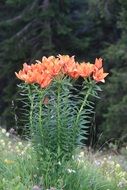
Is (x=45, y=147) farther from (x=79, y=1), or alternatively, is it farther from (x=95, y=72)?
(x=79, y=1)

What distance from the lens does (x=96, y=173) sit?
549 cm

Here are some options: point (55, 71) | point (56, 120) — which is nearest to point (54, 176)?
point (56, 120)

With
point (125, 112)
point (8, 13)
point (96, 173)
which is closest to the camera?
point (96, 173)

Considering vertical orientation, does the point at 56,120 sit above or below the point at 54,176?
above

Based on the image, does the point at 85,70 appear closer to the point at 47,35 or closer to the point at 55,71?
the point at 55,71

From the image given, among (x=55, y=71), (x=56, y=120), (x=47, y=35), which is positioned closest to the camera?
(x=55, y=71)

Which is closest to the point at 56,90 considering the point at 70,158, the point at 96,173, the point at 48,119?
the point at 48,119

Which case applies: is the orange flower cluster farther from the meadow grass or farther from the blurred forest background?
the blurred forest background

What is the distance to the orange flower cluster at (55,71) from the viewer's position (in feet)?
15.7

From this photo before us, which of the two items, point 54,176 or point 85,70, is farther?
point 54,176

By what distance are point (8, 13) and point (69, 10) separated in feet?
9.55

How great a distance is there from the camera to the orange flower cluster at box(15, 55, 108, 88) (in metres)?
4.78

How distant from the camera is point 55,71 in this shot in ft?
15.9

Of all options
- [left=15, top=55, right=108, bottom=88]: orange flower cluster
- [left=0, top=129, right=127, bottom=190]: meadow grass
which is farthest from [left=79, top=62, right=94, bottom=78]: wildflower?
[left=0, top=129, right=127, bottom=190]: meadow grass
